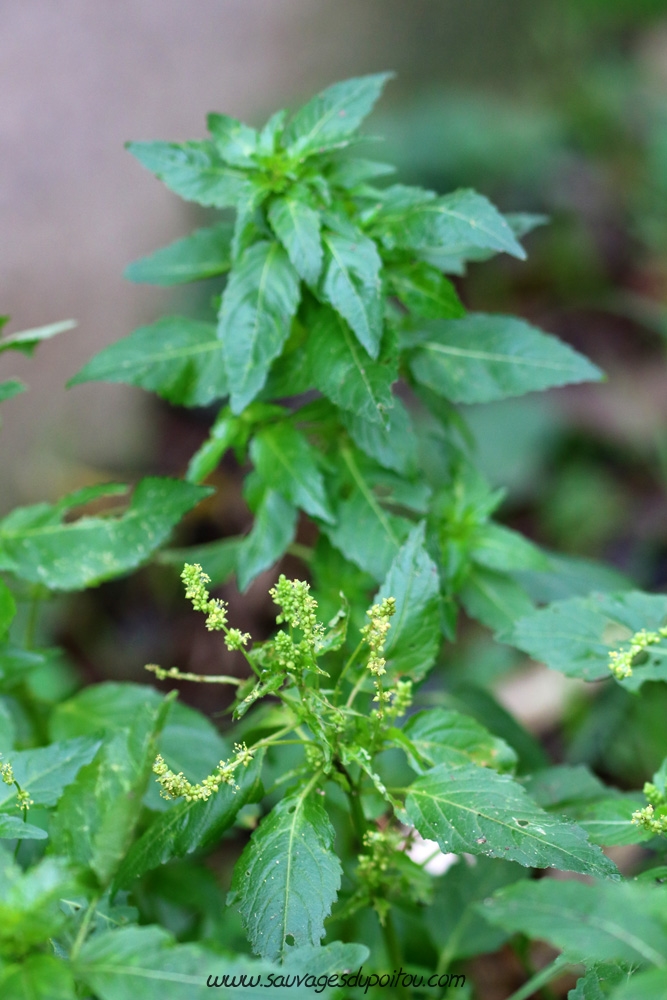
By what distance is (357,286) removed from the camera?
154cm

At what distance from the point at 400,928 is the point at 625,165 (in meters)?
4.45

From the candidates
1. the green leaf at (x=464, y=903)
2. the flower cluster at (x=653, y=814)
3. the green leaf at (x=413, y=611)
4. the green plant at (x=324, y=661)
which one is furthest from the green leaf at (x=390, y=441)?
the green leaf at (x=464, y=903)

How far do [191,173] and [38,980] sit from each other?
1351mm

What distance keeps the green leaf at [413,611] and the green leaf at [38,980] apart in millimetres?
662

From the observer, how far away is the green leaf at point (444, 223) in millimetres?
1526

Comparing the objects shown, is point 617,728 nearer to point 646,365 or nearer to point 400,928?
point 400,928

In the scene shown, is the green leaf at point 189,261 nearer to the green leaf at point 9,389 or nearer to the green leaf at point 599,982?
the green leaf at point 9,389

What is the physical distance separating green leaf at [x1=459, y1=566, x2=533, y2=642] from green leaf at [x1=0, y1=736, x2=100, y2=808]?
→ 794mm

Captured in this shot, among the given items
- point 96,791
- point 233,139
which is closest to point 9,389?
point 233,139

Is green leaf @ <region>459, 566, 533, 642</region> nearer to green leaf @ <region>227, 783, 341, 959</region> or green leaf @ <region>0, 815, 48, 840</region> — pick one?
green leaf @ <region>227, 783, 341, 959</region>

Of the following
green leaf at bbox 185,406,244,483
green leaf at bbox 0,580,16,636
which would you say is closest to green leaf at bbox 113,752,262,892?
green leaf at bbox 0,580,16,636

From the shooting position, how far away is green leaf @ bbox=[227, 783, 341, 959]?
3.99 feet

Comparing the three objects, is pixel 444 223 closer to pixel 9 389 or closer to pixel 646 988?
pixel 9 389

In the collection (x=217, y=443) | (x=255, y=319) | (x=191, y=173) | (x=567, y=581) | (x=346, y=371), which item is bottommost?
(x=567, y=581)
